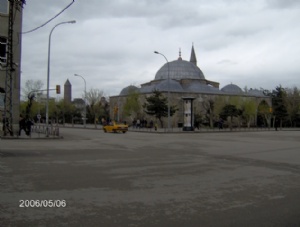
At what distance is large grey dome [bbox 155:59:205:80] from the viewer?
8988 cm

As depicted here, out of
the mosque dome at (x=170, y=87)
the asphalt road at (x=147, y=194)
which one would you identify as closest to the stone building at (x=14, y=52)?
the asphalt road at (x=147, y=194)

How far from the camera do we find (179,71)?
298 feet

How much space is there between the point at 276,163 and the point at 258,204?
7.38 metres

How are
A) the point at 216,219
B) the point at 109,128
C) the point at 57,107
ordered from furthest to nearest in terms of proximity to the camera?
the point at 57,107 < the point at 109,128 < the point at 216,219

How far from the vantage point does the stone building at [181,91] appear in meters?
73.9

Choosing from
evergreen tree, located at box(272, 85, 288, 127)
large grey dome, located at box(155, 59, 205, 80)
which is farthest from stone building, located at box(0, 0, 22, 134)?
large grey dome, located at box(155, 59, 205, 80)

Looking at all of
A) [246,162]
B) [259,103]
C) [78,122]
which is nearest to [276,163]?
[246,162]

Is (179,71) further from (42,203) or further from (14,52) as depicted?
(42,203)

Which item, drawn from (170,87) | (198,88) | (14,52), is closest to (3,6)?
(14,52)

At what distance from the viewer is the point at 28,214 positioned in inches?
243

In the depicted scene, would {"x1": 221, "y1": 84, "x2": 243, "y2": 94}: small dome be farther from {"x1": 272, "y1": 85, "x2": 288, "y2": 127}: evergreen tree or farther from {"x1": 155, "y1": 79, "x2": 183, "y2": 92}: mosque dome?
{"x1": 155, "y1": 79, "x2": 183, "y2": 92}: mosque dome

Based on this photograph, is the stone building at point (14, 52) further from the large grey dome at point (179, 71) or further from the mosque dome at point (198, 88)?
the large grey dome at point (179, 71)

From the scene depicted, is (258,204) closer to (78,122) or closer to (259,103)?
(259,103)

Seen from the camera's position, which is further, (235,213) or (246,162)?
(246,162)
